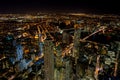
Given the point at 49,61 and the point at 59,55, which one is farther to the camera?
the point at 59,55

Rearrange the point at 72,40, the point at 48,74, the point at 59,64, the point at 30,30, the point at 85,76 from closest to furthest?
the point at 48,74, the point at 59,64, the point at 85,76, the point at 72,40, the point at 30,30

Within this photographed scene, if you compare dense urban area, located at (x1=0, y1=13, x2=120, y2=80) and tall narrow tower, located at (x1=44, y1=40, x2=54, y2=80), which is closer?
tall narrow tower, located at (x1=44, y1=40, x2=54, y2=80)

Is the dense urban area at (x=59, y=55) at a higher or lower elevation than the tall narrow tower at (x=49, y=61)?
lower

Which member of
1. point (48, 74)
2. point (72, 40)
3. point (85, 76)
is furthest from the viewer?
point (72, 40)

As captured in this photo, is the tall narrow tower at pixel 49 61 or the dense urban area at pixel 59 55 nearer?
the tall narrow tower at pixel 49 61

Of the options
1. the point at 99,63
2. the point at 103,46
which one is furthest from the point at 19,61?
the point at 103,46

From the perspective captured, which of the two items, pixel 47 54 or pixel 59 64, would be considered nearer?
pixel 47 54

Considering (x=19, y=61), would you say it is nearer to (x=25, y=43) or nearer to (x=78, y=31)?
(x=25, y=43)

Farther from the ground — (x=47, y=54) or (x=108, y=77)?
(x=47, y=54)

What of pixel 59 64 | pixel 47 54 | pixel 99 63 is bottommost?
pixel 99 63

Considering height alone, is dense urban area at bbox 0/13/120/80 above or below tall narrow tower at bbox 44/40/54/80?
below

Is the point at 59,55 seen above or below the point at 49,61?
below
